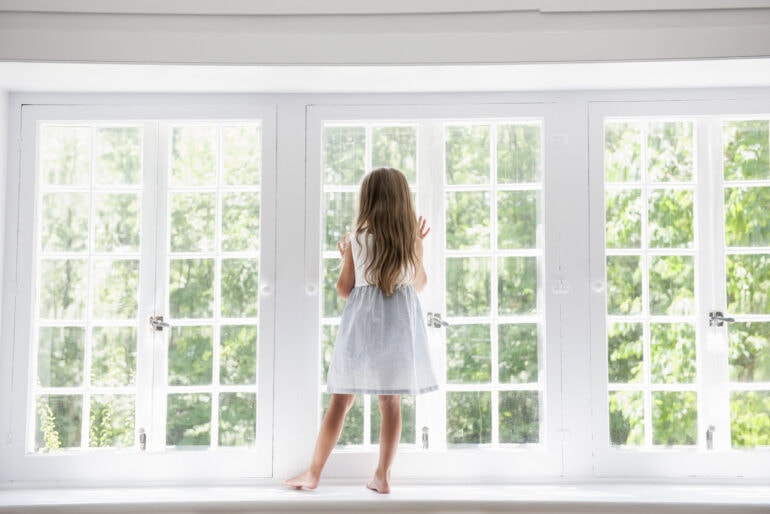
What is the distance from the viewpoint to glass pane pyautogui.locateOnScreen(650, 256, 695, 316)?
2473 millimetres

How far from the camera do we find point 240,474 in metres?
2.43

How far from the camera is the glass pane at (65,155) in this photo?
8.28 ft

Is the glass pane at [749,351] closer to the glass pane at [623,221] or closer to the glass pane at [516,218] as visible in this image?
the glass pane at [623,221]

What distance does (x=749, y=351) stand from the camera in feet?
8.05

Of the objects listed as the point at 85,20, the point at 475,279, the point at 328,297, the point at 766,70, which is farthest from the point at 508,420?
the point at 85,20

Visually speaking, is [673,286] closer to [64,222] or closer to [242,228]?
[242,228]

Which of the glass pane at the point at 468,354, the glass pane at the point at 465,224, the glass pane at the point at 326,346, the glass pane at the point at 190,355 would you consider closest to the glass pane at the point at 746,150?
the glass pane at the point at 465,224

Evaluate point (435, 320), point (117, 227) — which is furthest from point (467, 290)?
point (117, 227)

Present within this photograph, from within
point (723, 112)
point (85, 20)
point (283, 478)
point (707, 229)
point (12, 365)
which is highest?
point (85, 20)

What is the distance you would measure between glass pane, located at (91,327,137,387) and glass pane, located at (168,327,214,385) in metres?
0.15

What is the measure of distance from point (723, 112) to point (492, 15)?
1029 mm

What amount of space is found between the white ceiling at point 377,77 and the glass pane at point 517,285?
0.69 metres

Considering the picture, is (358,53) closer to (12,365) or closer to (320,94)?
(320,94)

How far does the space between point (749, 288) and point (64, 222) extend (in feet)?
8.99
